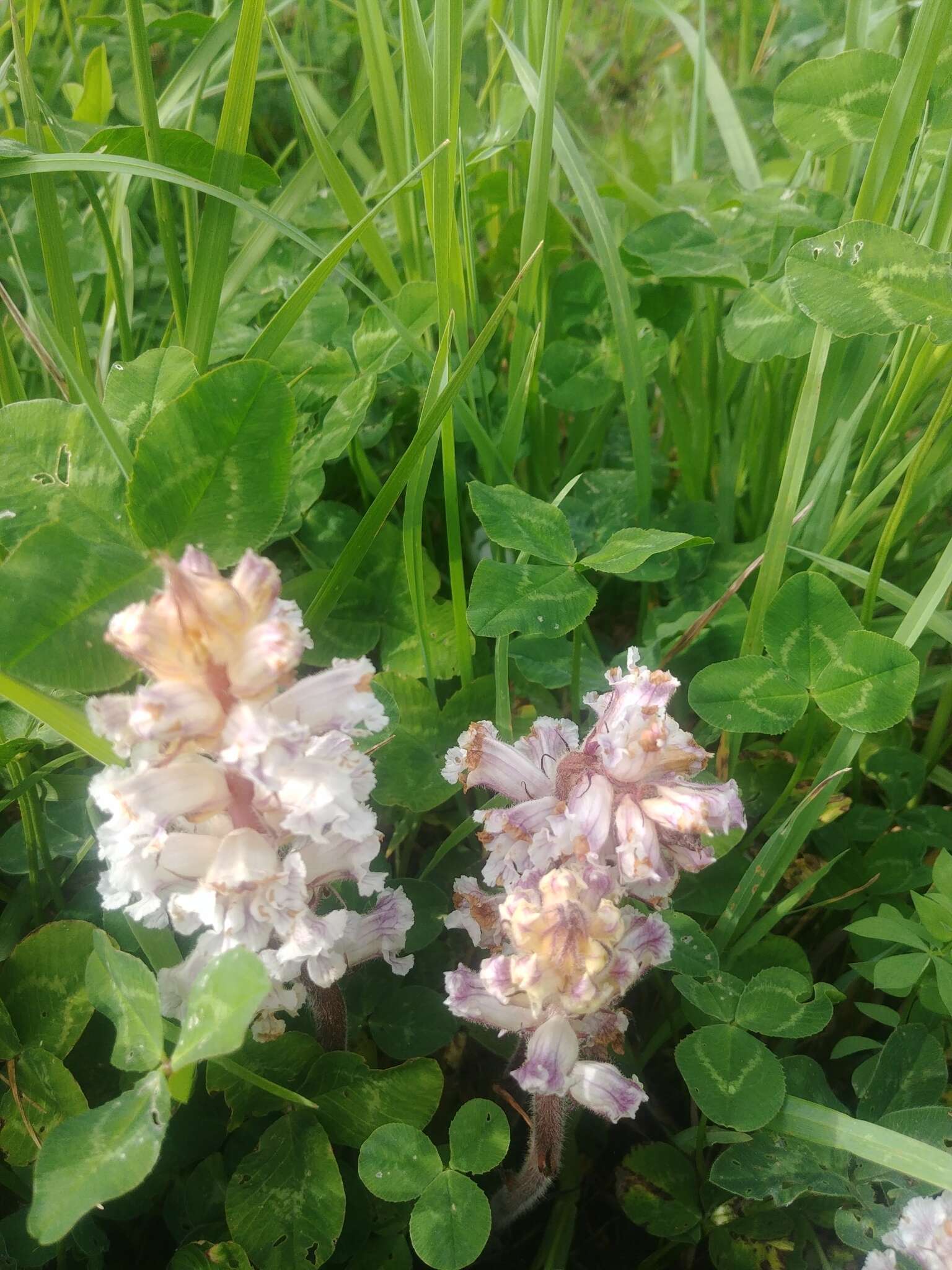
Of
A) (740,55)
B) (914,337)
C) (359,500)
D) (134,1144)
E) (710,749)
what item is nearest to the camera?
(134,1144)

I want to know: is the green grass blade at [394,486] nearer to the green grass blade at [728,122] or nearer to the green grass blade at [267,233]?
the green grass blade at [267,233]

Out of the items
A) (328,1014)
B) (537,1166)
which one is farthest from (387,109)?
(537,1166)

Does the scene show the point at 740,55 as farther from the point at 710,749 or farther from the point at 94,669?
the point at 94,669

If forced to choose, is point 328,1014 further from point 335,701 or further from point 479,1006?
point 335,701

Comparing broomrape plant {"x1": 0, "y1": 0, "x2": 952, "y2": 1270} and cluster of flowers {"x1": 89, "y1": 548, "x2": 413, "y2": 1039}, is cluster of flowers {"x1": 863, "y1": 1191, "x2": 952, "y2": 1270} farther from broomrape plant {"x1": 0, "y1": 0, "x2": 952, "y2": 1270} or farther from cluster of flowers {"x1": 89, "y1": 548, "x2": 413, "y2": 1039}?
cluster of flowers {"x1": 89, "y1": 548, "x2": 413, "y2": 1039}

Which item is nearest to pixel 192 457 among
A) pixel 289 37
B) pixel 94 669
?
pixel 94 669

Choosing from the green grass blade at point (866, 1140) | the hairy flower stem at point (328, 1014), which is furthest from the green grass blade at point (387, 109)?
the green grass blade at point (866, 1140)
